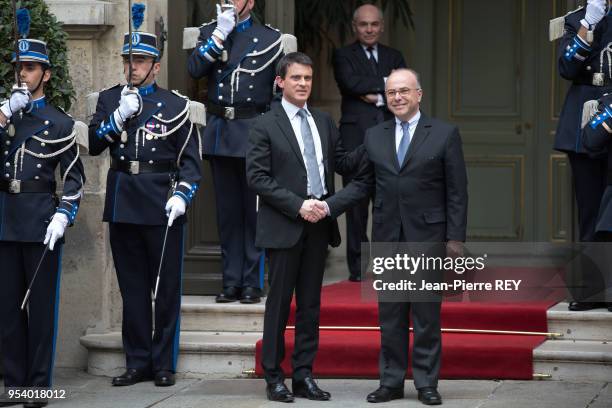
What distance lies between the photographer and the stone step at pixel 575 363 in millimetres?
8852

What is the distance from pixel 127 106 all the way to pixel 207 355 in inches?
62.8

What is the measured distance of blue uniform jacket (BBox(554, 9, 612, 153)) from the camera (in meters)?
9.39

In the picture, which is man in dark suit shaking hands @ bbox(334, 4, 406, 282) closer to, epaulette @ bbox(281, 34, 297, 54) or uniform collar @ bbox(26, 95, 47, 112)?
epaulette @ bbox(281, 34, 297, 54)

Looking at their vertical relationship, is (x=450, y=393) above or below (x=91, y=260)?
below

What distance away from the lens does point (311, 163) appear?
855 centimetres

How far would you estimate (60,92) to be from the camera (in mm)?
9133

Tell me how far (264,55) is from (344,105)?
49.0 inches

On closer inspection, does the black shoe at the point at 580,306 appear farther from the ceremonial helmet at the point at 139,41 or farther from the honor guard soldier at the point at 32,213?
the honor guard soldier at the point at 32,213

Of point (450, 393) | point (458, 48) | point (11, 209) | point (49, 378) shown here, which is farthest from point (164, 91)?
point (458, 48)

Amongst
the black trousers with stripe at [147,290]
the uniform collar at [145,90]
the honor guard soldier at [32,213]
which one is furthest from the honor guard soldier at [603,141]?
the honor guard soldier at [32,213]

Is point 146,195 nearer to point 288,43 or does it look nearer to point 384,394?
point 288,43

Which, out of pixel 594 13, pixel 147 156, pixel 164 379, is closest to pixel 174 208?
pixel 147 156

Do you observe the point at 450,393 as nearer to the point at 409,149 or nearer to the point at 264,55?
the point at 409,149

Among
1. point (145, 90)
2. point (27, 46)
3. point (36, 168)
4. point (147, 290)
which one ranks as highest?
point (27, 46)
